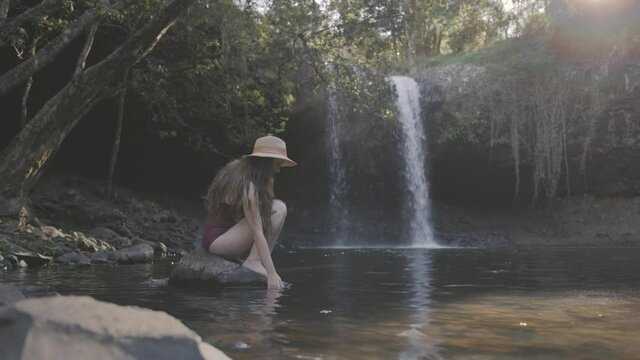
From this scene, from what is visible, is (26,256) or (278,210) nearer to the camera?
(278,210)

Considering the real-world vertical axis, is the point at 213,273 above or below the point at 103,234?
above

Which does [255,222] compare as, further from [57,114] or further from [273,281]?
[57,114]

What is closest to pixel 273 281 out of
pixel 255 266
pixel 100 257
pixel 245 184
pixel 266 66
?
pixel 255 266

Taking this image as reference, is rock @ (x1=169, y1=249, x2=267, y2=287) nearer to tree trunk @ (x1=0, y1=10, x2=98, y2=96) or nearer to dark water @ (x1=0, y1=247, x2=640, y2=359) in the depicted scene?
dark water @ (x1=0, y1=247, x2=640, y2=359)

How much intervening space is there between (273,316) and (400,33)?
32.2 feet

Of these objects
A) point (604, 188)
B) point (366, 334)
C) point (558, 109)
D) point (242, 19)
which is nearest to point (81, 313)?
point (366, 334)

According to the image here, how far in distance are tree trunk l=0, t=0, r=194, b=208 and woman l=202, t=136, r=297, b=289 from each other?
5.98 m

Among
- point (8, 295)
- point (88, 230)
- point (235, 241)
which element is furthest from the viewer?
point (88, 230)

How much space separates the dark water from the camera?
9.57 ft

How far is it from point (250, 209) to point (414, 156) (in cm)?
1519

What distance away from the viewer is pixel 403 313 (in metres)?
3.98

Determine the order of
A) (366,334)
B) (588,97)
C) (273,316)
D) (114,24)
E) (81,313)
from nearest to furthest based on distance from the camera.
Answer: (81,313), (366,334), (273,316), (114,24), (588,97)

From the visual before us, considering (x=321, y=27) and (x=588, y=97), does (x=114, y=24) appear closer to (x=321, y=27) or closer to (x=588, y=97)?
(x=321, y=27)

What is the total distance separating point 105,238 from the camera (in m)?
12.4
